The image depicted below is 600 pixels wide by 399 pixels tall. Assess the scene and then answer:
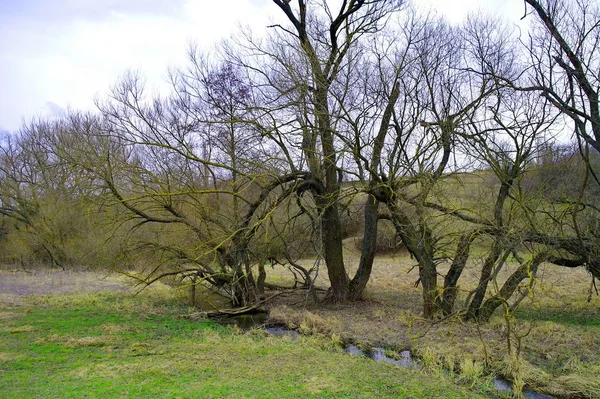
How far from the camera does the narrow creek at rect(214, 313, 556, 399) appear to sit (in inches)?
287

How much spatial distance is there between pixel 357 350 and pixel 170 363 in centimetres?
380

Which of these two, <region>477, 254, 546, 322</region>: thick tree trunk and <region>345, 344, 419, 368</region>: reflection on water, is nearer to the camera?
<region>345, 344, 419, 368</region>: reflection on water

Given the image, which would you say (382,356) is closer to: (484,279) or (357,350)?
(357,350)

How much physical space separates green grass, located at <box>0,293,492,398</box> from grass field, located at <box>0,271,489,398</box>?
2cm

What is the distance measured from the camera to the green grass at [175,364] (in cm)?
641

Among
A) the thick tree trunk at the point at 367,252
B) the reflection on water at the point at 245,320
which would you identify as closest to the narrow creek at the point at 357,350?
the reflection on water at the point at 245,320

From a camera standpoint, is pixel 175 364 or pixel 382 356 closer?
pixel 175 364

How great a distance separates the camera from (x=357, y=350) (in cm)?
977

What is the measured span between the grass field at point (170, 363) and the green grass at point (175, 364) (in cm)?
2

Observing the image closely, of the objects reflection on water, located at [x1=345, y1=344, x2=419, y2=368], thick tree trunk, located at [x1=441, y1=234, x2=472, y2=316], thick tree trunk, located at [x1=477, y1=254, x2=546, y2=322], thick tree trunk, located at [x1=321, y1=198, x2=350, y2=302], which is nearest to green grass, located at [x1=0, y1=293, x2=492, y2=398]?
reflection on water, located at [x1=345, y1=344, x2=419, y2=368]

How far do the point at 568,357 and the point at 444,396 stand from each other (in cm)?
329

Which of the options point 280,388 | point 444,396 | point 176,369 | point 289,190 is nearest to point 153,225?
point 289,190

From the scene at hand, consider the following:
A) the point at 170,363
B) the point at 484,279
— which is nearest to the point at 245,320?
the point at 170,363

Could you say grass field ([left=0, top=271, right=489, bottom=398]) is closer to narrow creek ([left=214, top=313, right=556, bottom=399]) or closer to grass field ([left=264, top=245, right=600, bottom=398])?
narrow creek ([left=214, top=313, right=556, bottom=399])
